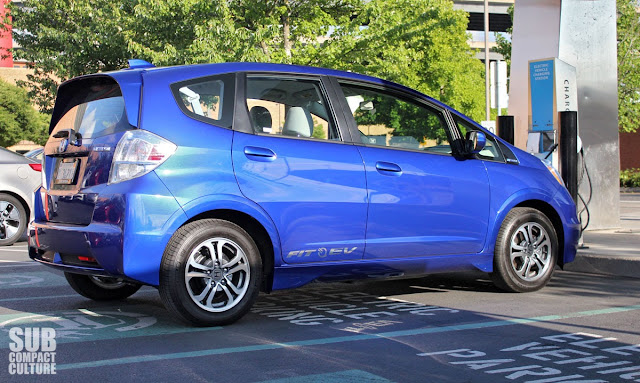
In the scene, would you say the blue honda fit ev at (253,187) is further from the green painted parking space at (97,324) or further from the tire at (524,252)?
the green painted parking space at (97,324)

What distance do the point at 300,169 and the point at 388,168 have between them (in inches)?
31.4

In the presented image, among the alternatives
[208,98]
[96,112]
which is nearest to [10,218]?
[96,112]

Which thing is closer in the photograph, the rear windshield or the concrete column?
the rear windshield

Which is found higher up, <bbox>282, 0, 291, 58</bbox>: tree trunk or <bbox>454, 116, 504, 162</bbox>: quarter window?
<bbox>282, 0, 291, 58</bbox>: tree trunk

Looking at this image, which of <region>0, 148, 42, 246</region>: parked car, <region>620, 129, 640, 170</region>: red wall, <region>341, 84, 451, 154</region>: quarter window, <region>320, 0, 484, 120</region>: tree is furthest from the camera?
<region>620, 129, 640, 170</region>: red wall

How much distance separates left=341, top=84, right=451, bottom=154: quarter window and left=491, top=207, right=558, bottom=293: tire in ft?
2.96

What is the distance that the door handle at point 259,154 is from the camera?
5500 millimetres

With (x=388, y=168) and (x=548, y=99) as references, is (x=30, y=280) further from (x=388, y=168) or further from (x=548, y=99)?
(x=548, y=99)

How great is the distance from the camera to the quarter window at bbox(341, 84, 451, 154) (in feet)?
20.5

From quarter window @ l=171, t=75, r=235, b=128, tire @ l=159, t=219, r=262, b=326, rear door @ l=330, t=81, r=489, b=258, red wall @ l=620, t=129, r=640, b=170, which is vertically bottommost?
tire @ l=159, t=219, r=262, b=326

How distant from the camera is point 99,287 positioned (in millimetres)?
6527

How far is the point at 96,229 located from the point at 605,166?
27.7 ft

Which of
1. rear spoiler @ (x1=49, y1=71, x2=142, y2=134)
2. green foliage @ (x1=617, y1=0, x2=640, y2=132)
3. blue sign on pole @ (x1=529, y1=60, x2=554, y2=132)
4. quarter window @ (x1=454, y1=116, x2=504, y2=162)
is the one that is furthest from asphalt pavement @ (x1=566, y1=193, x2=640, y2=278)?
green foliage @ (x1=617, y1=0, x2=640, y2=132)

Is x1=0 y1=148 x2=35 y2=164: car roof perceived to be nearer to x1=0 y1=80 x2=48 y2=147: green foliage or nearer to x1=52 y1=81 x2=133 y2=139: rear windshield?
x1=52 y1=81 x2=133 y2=139: rear windshield
